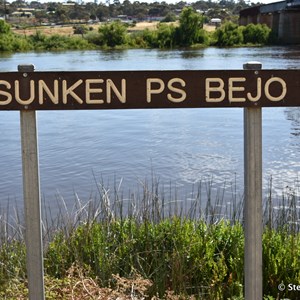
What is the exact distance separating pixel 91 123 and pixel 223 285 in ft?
50.8

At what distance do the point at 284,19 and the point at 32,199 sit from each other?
74503 millimetres

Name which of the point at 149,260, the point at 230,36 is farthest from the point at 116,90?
the point at 230,36

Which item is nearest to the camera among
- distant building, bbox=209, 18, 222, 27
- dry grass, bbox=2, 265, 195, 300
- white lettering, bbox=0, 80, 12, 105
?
white lettering, bbox=0, 80, 12, 105

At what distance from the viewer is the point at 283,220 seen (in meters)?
6.19

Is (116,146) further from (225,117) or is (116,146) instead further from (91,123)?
(225,117)

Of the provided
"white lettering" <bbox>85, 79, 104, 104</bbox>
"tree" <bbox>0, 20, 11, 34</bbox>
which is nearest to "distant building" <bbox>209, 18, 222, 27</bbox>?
"tree" <bbox>0, 20, 11, 34</bbox>

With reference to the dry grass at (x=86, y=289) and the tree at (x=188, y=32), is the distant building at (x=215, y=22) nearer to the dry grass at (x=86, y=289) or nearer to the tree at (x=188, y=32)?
the tree at (x=188, y=32)

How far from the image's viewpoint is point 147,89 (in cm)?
367

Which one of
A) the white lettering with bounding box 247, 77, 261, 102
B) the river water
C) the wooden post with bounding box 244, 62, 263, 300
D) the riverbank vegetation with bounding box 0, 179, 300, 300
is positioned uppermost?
the white lettering with bounding box 247, 77, 261, 102

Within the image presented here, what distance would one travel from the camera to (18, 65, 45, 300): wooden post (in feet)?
12.1

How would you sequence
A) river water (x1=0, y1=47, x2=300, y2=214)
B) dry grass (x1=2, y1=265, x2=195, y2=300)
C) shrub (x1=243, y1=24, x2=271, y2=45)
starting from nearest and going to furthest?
1. dry grass (x1=2, y1=265, x2=195, y2=300)
2. river water (x1=0, y1=47, x2=300, y2=214)
3. shrub (x1=243, y1=24, x2=271, y2=45)

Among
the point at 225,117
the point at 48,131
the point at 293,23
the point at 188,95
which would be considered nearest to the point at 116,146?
the point at 48,131

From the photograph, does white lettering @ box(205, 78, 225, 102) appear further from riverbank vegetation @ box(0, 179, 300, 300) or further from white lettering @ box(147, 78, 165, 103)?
riverbank vegetation @ box(0, 179, 300, 300)

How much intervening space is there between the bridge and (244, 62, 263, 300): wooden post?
210ft
